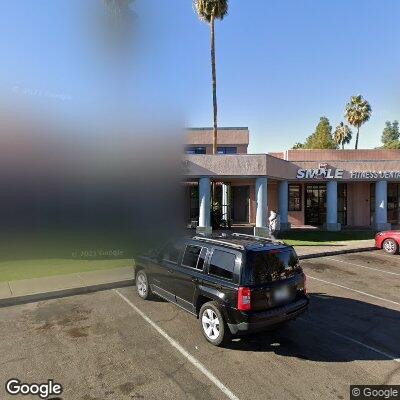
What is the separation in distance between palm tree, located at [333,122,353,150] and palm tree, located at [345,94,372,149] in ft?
31.6

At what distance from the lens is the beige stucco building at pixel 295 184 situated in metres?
16.5

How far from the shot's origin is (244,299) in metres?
4.98

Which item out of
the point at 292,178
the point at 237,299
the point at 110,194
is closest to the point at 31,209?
the point at 110,194

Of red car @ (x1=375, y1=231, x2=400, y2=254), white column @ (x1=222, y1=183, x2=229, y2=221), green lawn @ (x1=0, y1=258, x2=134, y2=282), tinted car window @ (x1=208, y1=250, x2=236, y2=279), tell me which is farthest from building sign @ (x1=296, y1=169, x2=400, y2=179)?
tinted car window @ (x1=208, y1=250, x2=236, y2=279)

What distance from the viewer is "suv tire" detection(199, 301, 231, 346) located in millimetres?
5238

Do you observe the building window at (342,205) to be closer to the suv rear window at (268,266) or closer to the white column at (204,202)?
the white column at (204,202)

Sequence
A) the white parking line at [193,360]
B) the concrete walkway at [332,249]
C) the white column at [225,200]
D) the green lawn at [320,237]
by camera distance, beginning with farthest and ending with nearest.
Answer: the white column at [225,200] → the green lawn at [320,237] → the concrete walkway at [332,249] → the white parking line at [193,360]

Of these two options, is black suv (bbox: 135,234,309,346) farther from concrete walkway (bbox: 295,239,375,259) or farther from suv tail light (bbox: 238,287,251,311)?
concrete walkway (bbox: 295,239,375,259)

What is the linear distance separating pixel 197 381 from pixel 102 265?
7.18 metres

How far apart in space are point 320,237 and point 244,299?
46.8 ft

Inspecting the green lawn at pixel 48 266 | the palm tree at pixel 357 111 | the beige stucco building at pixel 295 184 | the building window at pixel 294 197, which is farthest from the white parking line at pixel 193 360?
the palm tree at pixel 357 111

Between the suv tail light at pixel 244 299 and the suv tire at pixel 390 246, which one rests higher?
the suv tail light at pixel 244 299

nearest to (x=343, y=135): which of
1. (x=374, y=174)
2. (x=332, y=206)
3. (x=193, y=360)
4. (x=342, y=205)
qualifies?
(x=342, y=205)

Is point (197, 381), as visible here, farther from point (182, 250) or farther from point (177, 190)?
point (177, 190)
